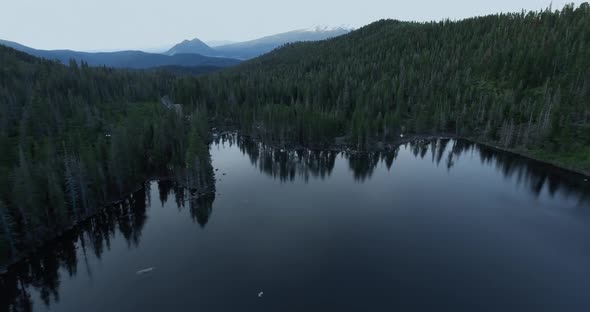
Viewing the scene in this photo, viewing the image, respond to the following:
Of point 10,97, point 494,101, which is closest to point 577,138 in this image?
point 494,101

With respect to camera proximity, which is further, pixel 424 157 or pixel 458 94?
pixel 458 94

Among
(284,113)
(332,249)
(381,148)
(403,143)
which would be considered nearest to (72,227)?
(332,249)

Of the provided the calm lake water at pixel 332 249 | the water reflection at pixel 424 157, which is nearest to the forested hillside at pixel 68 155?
the calm lake water at pixel 332 249

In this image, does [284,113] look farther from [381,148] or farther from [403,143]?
[403,143]

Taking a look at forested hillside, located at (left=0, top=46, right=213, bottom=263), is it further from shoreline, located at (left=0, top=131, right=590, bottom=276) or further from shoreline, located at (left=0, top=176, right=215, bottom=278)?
shoreline, located at (left=0, top=131, right=590, bottom=276)

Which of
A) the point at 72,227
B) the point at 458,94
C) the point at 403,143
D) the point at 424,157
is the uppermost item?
the point at 458,94

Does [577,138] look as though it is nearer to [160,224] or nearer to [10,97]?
[160,224]
